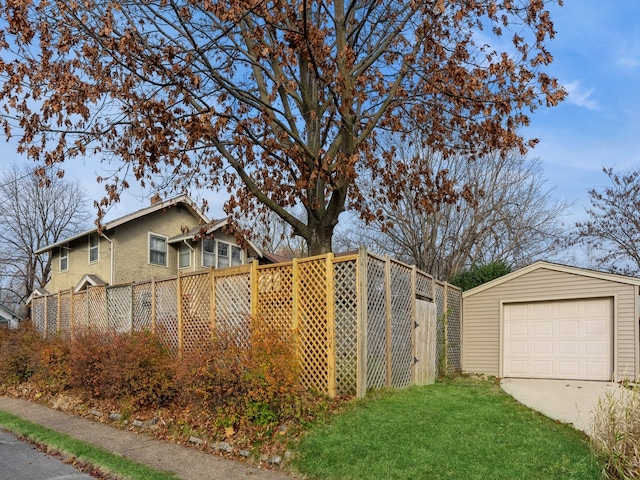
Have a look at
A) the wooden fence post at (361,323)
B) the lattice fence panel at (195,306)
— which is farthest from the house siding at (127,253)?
the wooden fence post at (361,323)

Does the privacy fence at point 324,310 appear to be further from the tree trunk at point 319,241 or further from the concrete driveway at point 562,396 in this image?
the concrete driveway at point 562,396

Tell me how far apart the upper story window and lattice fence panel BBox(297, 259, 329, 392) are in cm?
1447

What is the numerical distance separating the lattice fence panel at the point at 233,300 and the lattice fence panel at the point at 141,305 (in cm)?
275

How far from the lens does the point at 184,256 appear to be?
22.5m

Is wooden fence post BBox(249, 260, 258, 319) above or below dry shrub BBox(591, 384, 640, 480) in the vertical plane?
above

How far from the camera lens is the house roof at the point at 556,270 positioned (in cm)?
1145

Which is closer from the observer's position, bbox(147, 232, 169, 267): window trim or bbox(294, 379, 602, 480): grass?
bbox(294, 379, 602, 480): grass

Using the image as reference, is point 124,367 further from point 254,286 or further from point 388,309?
point 388,309

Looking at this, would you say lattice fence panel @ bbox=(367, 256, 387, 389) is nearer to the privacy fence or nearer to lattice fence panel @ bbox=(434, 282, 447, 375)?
the privacy fence

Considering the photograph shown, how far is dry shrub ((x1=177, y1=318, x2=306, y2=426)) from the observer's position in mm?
6703

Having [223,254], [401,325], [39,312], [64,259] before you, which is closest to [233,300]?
[401,325]

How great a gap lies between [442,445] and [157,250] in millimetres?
18286

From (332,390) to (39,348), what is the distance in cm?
793

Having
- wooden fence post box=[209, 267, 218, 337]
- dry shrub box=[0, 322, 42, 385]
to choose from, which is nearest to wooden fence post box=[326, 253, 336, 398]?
wooden fence post box=[209, 267, 218, 337]
